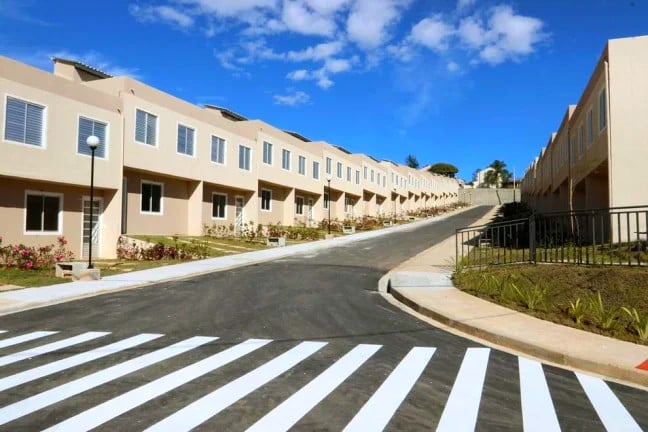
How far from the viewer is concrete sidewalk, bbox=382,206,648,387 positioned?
6223 millimetres

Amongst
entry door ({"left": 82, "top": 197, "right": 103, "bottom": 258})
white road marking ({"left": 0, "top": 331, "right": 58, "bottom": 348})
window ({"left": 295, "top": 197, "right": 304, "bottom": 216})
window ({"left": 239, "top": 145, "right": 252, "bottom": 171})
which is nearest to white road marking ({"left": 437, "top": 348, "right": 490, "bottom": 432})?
white road marking ({"left": 0, "top": 331, "right": 58, "bottom": 348})

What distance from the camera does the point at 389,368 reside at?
609 centimetres

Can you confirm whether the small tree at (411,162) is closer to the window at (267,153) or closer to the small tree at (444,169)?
the small tree at (444,169)

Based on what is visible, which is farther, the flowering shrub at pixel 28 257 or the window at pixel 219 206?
the window at pixel 219 206

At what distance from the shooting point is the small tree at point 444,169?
5108 inches

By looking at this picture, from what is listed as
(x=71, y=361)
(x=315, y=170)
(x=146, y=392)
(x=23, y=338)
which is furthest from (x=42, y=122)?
(x=315, y=170)

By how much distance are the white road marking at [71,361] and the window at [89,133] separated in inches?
559

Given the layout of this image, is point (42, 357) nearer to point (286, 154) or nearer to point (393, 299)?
point (393, 299)

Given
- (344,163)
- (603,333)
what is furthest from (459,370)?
(344,163)

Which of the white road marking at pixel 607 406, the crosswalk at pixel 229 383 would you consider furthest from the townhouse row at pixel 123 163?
the white road marking at pixel 607 406

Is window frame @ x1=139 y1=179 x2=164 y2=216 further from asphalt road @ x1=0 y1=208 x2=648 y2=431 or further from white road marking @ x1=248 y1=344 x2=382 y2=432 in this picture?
white road marking @ x1=248 y1=344 x2=382 y2=432

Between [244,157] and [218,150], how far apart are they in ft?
9.63

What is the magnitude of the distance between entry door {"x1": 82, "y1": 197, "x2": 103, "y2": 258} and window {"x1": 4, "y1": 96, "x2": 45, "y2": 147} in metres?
3.75

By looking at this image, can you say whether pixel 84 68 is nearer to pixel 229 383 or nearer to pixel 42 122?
pixel 42 122
